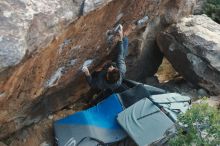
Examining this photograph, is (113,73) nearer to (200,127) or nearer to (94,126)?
(94,126)

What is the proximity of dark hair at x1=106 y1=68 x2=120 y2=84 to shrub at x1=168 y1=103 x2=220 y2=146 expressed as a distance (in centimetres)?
231

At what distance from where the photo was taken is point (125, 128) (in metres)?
8.58

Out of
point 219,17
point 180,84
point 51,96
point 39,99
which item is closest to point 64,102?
point 51,96

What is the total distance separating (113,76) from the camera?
28.5ft

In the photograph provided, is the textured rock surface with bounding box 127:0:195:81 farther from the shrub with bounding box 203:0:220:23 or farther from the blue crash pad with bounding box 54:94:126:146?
the shrub with bounding box 203:0:220:23

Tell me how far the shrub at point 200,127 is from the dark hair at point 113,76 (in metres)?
2.31

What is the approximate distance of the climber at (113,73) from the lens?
863cm

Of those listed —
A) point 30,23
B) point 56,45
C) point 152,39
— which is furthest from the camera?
point 152,39

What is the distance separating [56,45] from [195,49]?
5125 millimetres

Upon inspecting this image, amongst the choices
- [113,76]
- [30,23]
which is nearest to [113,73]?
[113,76]

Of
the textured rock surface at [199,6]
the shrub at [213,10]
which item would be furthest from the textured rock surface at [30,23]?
the shrub at [213,10]

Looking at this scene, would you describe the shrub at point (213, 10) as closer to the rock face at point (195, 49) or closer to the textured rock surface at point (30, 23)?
the rock face at point (195, 49)

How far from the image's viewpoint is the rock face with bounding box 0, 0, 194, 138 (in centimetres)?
563

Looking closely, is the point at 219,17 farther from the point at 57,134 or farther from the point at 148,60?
the point at 57,134
